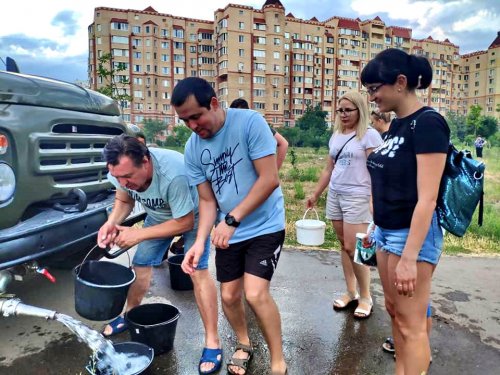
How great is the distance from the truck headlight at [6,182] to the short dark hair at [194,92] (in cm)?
139

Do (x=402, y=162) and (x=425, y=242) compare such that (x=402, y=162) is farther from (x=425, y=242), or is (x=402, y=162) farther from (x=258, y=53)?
(x=258, y=53)

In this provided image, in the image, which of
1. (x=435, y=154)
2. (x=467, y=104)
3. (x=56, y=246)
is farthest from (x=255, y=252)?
(x=467, y=104)

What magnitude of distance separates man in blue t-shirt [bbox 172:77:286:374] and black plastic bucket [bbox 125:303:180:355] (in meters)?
0.52

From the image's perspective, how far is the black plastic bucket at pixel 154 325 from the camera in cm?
297

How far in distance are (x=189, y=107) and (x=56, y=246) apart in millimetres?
1440

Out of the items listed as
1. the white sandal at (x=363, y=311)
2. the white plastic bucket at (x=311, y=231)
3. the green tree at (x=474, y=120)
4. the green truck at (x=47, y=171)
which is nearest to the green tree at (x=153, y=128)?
the green tree at (x=474, y=120)

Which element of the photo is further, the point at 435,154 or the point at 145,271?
the point at 145,271

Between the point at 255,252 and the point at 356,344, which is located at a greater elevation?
the point at 255,252

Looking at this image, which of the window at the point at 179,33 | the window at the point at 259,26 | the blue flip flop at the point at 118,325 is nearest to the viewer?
the blue flip flop at the point at 118,325

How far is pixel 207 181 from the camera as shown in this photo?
108 inches

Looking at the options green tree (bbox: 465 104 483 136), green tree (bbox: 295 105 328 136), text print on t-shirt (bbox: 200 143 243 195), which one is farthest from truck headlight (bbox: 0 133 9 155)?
green tree (bbox: 465 104 483 136)

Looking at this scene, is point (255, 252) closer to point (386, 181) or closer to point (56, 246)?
point (386, 181)

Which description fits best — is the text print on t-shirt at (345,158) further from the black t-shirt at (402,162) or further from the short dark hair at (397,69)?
the short dark hair at (397,69)

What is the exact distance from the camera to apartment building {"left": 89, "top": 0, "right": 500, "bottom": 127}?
57531mm
